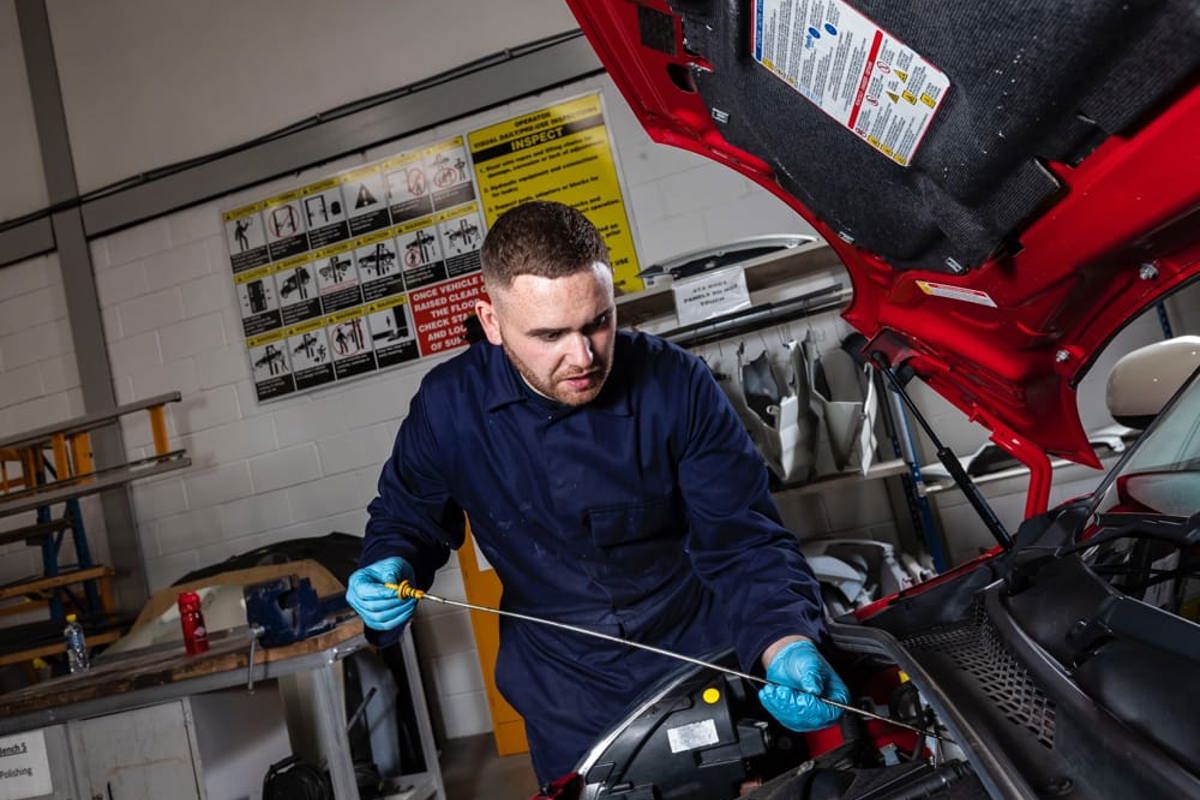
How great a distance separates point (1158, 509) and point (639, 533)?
3.07 feet

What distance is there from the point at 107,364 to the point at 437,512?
337 centimetres

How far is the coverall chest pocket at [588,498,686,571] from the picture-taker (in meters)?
1.67

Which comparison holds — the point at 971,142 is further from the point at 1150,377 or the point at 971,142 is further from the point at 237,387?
the point at 237,387

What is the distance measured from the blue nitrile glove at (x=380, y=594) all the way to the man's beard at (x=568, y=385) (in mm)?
455

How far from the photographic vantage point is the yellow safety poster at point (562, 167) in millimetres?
3771

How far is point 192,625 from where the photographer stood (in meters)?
2.77

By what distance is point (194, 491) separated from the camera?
4.32 m

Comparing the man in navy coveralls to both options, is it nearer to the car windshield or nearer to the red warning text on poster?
the car windshield

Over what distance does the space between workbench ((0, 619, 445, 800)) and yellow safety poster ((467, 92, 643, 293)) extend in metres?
1.93

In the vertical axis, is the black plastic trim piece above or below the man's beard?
below

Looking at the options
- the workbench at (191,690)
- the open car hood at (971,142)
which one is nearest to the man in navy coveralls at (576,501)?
the open car hood at (971,142)

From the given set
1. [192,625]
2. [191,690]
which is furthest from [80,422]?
[191,690]

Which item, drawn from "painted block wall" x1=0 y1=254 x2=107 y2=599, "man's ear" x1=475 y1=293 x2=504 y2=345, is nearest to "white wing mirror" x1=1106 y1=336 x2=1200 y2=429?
"man's ear" x1=475 y1=293 x2=504 y2=345

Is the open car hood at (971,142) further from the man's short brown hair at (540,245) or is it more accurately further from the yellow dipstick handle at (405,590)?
the yellow dipstick handle at (405,590)
